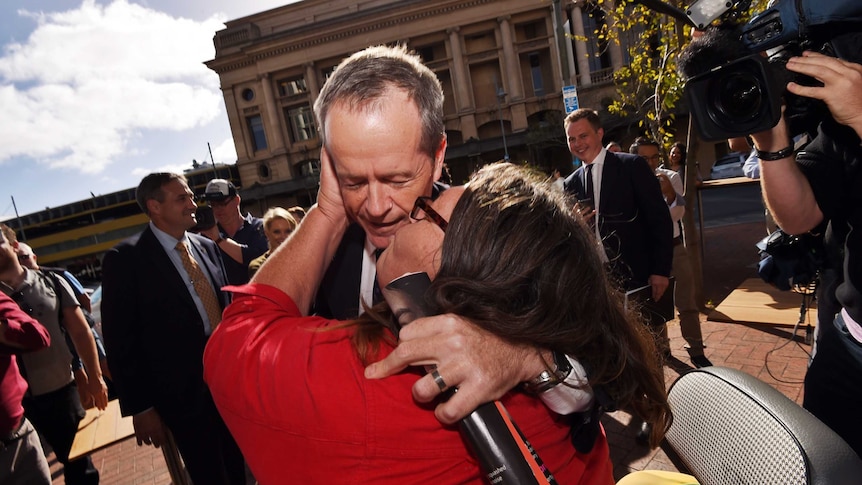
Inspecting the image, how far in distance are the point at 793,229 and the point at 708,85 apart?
728 mm

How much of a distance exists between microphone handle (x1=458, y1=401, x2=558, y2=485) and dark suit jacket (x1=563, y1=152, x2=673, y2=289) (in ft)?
10.1

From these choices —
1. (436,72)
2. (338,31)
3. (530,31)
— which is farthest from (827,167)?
(530,31)

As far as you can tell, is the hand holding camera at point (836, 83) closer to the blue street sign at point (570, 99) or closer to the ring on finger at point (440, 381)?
the ring on finger at point (440, 381)

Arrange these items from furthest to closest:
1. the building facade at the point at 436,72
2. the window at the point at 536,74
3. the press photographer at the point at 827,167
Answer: the window at the point at 536,74
the building facade at the point at 436,72
the press photographer at the point at 827,167

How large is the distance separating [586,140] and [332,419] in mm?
3553

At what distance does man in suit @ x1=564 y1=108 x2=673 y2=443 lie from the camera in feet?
11.8

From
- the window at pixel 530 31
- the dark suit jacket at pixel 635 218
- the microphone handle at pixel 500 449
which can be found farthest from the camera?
the window at pixel 530 31

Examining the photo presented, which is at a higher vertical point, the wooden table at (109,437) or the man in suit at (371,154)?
the man in suit at (371,154)

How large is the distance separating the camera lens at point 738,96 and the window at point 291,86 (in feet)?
142

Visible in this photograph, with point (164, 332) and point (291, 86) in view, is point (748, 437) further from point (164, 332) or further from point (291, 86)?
point (291, 86)

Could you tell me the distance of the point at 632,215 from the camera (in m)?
3.64

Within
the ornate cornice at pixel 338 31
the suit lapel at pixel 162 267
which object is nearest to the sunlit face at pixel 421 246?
the suit lapel at pixel 162 267

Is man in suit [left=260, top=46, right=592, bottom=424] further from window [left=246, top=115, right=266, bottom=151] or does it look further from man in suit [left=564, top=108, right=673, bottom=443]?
window [left=246, top=115, right=266, bottom=151]

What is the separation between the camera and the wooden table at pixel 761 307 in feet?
15.2
